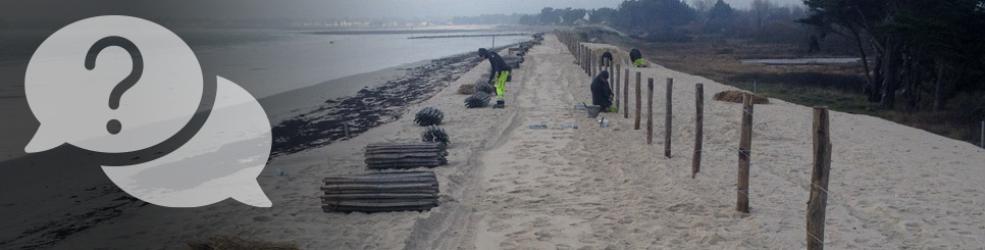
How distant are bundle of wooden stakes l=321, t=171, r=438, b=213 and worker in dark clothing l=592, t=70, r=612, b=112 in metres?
9.15

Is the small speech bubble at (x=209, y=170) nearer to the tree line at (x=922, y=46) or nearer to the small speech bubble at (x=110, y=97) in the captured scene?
the small speech bubble at (x=110, y=97)

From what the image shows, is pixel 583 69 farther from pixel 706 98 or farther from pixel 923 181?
pixel 923 181

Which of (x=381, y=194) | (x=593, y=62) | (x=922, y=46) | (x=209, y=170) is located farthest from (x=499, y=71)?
(x=381, y=194)

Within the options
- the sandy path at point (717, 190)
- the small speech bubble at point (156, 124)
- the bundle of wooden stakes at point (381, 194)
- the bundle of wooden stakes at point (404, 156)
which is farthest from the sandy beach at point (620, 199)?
the small speech bubble at point (156, 124)

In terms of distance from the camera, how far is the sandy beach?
27.8ft

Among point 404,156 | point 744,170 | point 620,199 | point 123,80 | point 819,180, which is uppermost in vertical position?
point 819,180

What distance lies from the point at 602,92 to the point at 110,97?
20.8m

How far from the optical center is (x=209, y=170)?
47.2ft

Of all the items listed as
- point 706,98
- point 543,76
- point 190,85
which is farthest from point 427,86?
point 706,98

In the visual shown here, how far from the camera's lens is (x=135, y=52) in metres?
61.3

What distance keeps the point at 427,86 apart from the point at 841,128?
67.8 feet

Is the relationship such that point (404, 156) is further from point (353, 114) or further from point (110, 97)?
point (110, 97)

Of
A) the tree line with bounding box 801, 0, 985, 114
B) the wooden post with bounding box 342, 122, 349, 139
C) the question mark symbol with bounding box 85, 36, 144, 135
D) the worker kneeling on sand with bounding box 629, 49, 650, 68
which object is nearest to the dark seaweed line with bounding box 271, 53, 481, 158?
the wooden post with bounding box 342, 122, 349, 139

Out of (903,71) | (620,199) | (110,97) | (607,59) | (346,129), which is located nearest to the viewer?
(620,199)
